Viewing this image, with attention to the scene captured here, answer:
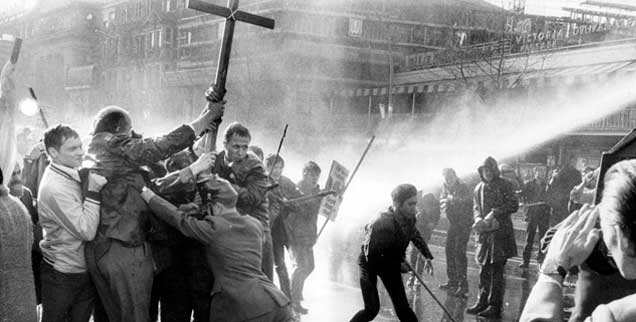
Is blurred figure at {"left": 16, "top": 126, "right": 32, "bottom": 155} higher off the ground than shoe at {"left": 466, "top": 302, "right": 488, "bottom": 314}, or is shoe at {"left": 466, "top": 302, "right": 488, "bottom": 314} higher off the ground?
blurred figure at {"left": 16, "top": 126, "right": 32, "bottom": 155}

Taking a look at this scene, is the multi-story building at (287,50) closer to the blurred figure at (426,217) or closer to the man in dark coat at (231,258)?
the blurred figure at (426,217)

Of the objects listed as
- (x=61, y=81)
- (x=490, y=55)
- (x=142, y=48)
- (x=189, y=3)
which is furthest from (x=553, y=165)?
(x=61, y=81)

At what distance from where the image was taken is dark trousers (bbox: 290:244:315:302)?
862 cm

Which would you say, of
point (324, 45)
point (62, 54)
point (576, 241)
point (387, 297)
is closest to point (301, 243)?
point (387, 297)

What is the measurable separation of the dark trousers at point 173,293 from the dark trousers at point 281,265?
2515 millimetres

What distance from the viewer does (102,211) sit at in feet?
15.8


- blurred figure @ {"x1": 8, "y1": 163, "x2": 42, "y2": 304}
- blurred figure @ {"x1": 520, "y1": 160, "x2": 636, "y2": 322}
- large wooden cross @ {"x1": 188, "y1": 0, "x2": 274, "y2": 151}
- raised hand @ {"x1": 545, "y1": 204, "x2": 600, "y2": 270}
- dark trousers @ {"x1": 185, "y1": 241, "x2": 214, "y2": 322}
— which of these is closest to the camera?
blurred figure @ {"x1": 520, "y1": 160, "x2": 636, "y2": 322}

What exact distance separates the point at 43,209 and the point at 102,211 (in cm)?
35

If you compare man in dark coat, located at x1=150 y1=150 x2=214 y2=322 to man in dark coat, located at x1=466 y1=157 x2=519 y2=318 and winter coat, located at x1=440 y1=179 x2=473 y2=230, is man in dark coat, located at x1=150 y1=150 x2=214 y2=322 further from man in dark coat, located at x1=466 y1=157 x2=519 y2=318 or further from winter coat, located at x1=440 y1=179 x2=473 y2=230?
winter coat, located at x1=440 y1=179 x2=473 y2=230

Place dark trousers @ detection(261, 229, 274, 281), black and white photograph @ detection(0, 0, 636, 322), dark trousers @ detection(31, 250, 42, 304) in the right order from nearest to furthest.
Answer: black and white photograph @ detection(0, 0, 636, 322) < dark trousers @ detection(31, 250, 42, 304) < dark trousers @ detection(261, 229, 274, 281)

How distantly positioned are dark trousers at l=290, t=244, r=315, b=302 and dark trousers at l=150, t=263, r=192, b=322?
10.2 feet

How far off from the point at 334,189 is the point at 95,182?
571 cm

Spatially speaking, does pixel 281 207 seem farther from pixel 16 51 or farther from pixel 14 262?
pixel 14 262

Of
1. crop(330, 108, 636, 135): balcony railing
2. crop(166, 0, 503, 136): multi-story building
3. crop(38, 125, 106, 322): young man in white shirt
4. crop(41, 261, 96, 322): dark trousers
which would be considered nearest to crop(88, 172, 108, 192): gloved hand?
crop(38, 125, 106, 322): young man in white shirt
